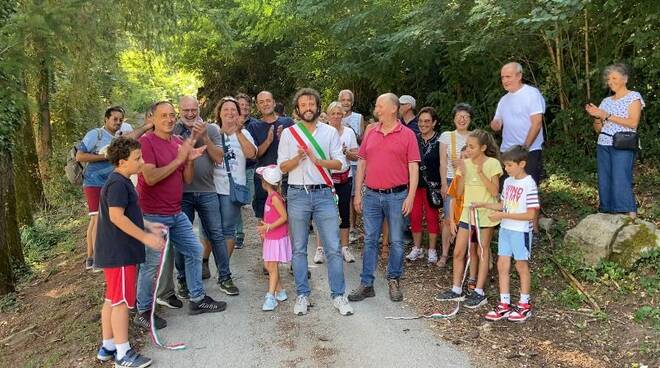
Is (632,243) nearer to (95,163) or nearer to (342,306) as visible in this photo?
(342,306)

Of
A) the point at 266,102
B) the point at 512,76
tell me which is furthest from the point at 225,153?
the point at 512,76

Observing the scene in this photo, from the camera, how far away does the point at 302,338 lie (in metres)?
4.25

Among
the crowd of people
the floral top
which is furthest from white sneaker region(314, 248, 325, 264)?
the floral top

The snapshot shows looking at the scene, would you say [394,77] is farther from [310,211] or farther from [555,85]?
[310,211]

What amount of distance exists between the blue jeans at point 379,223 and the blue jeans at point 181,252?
1585 mm

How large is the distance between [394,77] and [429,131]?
13.3 ft

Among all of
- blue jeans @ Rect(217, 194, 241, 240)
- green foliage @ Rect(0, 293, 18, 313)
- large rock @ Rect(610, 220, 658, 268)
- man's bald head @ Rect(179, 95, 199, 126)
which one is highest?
man's bald head @ Rect(179, 95, 199, 126)

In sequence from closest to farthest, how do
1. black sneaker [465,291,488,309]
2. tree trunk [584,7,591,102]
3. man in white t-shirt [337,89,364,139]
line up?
black sneaker [465,291,488,309]
man in white t-shirt [337,89,364,139]
tree trunk [584,7,591,102]

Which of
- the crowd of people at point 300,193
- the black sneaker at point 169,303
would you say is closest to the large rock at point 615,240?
the crowd of people at point 300,193

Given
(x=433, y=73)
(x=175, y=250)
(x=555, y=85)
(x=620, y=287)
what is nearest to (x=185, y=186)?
(x=175, y=250)

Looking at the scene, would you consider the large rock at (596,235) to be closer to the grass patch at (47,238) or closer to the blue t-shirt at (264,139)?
the blue t-shirt at (264,139)

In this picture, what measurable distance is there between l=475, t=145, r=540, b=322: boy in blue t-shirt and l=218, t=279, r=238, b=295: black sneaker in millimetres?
2450

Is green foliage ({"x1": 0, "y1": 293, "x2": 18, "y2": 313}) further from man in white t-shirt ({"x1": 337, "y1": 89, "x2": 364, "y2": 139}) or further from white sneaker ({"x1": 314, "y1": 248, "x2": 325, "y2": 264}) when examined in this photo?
man in white t-shirt ({"x1": 337, "y1": 89, "x2": 364, "y2": 139})

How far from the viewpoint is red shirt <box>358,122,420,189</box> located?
187 inches
